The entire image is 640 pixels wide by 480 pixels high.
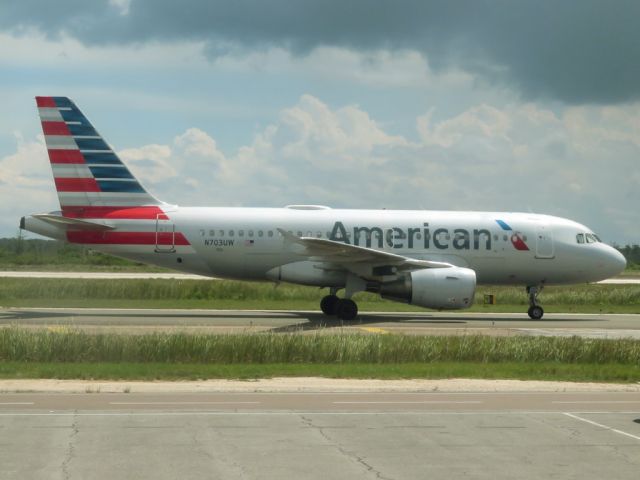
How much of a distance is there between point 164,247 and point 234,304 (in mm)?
9086

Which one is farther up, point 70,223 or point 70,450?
point 70,223

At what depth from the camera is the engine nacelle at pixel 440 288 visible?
30.6m

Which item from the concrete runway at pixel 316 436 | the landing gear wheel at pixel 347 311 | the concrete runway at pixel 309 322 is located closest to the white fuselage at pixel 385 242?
the landing gear wheel at pixel 347 311

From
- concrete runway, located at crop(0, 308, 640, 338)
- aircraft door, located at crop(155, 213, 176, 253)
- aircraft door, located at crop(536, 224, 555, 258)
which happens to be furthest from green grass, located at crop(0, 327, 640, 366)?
aircraft door, located at crop(536, 224, 555, 258)

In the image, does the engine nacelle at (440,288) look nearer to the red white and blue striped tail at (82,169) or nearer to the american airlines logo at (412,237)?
the american airlines logo at (412,237)

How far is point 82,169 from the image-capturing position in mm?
33781

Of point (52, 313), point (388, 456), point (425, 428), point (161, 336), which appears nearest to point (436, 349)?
point (161, 336)

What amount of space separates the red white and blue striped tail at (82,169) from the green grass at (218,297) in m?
6.40

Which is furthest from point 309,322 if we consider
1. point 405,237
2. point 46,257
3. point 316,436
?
point 46,257

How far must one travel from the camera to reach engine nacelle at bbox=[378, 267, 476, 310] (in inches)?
1204

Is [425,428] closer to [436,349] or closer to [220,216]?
[436,349]

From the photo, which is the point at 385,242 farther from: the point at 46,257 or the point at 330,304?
the point at 46,257

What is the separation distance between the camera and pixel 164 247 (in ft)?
109

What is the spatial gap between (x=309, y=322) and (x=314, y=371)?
460 inches
